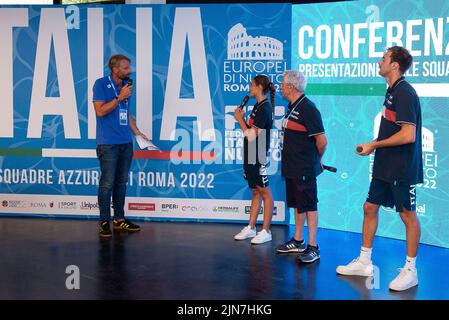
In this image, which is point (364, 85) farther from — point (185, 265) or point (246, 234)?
point (185, 265)

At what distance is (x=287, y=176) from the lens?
5.70 meters

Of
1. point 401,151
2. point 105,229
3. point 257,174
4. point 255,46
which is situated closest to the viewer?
point 401,151

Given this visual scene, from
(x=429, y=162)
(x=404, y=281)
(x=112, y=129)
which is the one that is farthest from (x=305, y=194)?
(x=112, y=129)

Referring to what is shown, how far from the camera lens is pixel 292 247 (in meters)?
5.96

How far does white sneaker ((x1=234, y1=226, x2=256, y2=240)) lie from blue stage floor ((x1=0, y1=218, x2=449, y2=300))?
10 centimetres

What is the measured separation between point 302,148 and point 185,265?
49.2 inches

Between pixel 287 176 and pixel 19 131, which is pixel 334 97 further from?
pixel 19 131

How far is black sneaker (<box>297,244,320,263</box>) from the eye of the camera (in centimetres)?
559

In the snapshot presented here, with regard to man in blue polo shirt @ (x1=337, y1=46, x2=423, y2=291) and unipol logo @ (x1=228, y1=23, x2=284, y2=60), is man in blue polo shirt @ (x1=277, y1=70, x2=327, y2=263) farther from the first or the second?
unipol logo @ (x1=228, y1=23, x2=284, y2=60)

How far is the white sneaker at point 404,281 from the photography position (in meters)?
4.82

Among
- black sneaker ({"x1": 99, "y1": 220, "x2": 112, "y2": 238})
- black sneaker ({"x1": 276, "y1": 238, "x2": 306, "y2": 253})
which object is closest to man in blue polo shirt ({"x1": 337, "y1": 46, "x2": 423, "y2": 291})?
black sneaker ({"x1": 276, "y1": 238, "x2": 306, "y2": 253})

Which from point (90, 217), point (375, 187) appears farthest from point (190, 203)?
point (375, 187)

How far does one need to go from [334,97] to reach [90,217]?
8.76 feet

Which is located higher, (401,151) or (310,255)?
(401,151)
